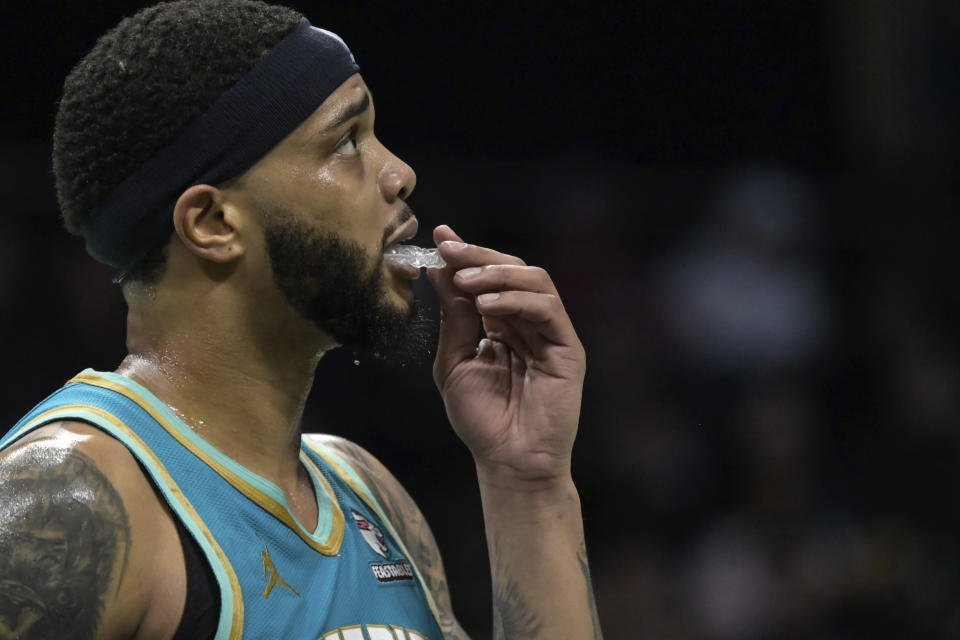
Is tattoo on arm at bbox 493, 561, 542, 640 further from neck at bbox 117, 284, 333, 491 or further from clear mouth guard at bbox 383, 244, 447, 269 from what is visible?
clear mouth guard at bbox 383, 244, 447, 269

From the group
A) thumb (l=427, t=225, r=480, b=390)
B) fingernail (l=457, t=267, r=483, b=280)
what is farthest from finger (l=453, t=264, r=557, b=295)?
thumb (l=427, t=225, r=480, b=390)

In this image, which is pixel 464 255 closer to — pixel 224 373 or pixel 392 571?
pixel 224 373

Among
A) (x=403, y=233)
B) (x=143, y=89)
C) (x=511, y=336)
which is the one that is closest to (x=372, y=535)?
(x=511, y=336)

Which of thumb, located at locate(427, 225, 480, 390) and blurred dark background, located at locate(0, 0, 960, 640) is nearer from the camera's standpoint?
thumb, located at locate(427, 225, 480, 390)

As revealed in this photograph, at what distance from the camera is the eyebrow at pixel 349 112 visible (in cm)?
219

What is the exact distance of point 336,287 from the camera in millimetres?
2152

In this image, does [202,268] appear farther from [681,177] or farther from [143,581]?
[681,177]

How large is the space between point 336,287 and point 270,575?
547 mm

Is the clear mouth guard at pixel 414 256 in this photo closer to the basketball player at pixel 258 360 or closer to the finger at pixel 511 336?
the basketball player at pixel 258 360

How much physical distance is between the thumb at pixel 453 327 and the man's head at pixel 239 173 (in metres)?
0.18

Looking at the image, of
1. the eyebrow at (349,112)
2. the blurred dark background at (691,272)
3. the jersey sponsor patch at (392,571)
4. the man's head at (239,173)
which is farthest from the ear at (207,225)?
the blurred dark background at (691,272)

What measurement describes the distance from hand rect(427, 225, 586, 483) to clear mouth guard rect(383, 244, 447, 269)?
0.04 m

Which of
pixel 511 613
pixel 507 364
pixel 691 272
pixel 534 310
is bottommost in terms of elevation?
pixel 691 272

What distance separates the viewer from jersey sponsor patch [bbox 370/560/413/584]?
7.14ft
